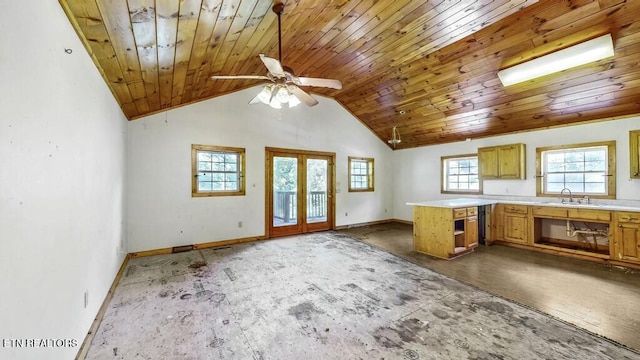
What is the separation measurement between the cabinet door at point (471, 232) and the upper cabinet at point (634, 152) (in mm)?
2408

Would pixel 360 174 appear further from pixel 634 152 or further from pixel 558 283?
pixel 634 152

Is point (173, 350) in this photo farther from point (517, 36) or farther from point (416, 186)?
point (416, 186)

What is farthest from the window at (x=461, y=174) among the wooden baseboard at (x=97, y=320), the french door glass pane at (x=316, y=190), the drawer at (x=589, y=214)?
the wooden baseboard at (x=97, y=320)

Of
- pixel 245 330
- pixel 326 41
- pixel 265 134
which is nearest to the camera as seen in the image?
pixel 245 330

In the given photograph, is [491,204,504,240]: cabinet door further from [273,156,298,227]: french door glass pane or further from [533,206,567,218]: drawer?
[273,156,298,227]: french door glass pane

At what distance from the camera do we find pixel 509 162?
5395 mm

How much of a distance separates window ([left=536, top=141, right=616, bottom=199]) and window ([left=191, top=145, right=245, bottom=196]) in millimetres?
6205

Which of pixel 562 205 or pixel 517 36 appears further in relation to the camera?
pixel 562 205

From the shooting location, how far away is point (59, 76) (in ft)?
5.22

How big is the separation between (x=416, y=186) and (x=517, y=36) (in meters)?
4.75

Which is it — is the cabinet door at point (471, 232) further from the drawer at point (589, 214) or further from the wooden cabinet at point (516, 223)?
the drawer at point (589, 214)

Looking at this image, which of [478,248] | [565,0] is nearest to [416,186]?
[478,248]

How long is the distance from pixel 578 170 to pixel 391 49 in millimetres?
4322

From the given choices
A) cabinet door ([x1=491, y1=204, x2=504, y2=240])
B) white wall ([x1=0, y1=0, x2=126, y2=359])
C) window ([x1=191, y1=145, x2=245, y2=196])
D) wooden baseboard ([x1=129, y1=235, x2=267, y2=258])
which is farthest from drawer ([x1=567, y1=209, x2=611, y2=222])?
white wall ([x1=0, y1=0, x2=126, y2=359])
